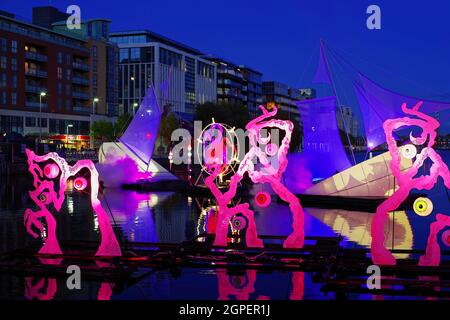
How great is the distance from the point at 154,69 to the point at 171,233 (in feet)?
313

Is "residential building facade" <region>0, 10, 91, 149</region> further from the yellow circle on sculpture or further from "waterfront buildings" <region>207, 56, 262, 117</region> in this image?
the yellow circle on sculpture

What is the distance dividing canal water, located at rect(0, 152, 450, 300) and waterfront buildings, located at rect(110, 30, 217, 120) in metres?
75.7

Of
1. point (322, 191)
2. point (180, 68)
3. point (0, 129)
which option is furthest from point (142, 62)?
point (322, 191)

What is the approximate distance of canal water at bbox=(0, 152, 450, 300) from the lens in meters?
11.1

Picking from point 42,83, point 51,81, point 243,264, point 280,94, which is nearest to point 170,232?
point 243,264

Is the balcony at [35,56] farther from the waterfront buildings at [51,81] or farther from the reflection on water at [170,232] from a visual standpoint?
the reflection on water at [170,232]

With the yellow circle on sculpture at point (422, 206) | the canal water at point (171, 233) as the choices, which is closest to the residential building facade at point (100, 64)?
the canal water at point (171, 233)

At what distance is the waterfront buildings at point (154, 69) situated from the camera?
112 metres

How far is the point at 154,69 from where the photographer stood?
112062mm

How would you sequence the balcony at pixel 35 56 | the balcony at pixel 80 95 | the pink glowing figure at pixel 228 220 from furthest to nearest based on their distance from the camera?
the balcony at pixel 80 95 → the balcony at pixel 35 56 → the pink glowing figure at pixel 228 220

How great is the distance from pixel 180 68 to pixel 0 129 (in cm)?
5312

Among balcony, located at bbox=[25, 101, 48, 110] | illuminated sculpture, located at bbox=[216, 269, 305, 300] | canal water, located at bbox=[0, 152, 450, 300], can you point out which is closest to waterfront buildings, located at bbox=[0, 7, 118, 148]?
balcony, located at bbox=[25, 101, 48, 110]

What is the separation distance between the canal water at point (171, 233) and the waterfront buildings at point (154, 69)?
75.7m
